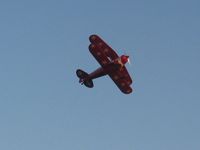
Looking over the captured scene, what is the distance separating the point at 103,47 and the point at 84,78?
22.7 feet

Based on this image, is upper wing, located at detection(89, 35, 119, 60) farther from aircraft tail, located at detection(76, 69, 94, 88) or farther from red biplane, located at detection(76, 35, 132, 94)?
aircraft tail, located at detection(76, 69, 94, 88)

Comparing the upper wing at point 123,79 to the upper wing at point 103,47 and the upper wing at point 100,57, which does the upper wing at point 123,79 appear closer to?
the upper wing at point 100,57

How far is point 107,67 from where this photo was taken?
386 ft

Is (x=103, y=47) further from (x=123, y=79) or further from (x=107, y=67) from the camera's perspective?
(x=123, y=79)

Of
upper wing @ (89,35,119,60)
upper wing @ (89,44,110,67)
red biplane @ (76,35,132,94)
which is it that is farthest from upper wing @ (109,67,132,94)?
upper wing @ (89,35,119,60)

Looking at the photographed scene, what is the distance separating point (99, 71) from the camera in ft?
389

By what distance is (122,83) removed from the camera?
121375 millimetres

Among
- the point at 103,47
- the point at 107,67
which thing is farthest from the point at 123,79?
the point at 103,47

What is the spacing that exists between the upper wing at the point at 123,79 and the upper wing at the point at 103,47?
3320 millimetres

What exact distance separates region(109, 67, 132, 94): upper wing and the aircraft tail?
4127 millimetres

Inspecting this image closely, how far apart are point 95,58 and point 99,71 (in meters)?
2.37

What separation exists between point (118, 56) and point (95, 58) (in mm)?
4084

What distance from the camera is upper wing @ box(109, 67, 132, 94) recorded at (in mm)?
119738

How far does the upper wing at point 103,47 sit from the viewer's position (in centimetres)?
11756
